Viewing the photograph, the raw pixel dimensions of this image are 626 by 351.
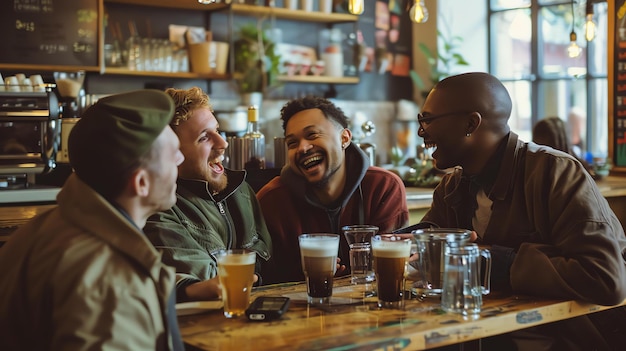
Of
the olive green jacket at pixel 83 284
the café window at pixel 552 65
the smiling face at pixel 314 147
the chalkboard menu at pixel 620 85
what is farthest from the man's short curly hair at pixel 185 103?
the café window at pixel 552 65

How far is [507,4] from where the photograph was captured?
8.23 m

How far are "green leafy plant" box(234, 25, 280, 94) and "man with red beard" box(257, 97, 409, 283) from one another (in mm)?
3538

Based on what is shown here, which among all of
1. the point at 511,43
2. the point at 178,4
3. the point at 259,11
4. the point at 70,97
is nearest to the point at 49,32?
the point at 70,97

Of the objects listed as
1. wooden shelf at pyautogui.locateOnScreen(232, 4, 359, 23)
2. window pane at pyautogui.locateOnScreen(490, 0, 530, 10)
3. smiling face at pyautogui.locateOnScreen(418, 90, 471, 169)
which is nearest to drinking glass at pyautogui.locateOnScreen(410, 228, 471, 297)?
smiling face at pyautogui.locateOnScreen(418, 90, 471, 169)

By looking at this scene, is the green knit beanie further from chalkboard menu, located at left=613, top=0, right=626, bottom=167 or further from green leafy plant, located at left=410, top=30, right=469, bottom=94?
green leafy plant, located at left=410, top=30, right=469, bottom=94

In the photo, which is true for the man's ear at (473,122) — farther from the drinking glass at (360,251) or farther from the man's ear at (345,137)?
the man's ear at (345,137)

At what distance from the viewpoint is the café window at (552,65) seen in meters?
7.41

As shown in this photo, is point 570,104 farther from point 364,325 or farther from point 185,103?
point 364,325

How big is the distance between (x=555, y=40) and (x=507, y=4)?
0.70 m

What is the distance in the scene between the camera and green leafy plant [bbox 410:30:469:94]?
26.8 feet

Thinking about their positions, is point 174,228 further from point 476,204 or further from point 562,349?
point 562,349

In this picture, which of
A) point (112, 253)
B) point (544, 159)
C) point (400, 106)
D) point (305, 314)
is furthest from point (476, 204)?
point (400, 106)

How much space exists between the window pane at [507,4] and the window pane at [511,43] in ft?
0.17

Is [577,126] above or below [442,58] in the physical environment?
below
